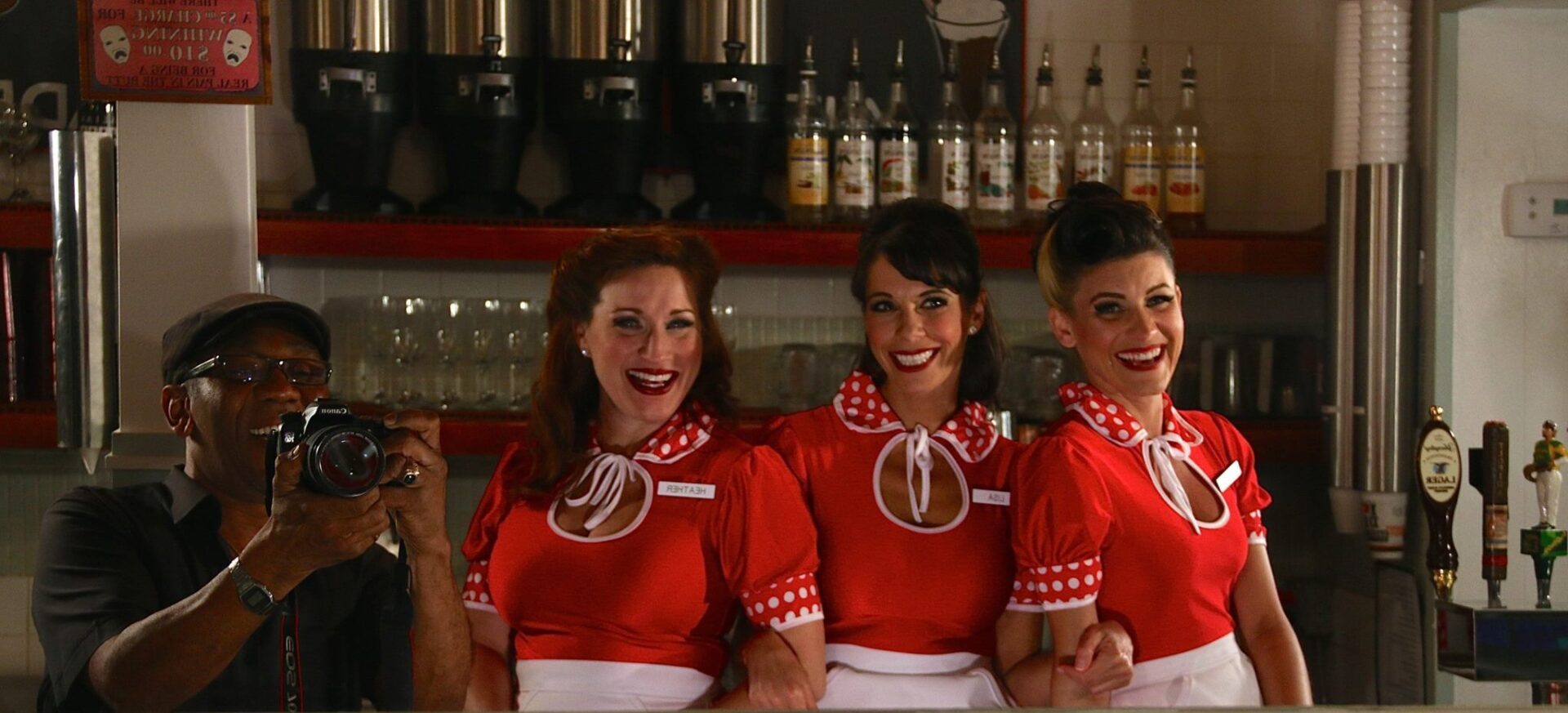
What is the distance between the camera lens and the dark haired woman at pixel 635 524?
5.76ft

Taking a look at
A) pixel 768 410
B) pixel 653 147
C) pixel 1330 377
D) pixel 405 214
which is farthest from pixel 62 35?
pixel 1330 377

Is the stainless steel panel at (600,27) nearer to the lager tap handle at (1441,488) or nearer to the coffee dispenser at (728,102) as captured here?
the coffee dispenser at (728,102)

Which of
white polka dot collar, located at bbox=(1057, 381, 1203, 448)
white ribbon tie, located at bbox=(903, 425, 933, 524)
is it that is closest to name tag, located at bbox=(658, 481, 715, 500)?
white ribbon tie, located at bbox=(903, 425, 933, 524)

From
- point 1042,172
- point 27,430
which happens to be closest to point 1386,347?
point 1042,172

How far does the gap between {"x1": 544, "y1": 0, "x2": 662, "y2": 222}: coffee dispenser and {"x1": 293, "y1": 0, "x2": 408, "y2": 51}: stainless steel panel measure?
326 mm

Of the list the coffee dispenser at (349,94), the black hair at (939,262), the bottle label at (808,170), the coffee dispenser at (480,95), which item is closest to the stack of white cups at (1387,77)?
the bottle label at (808,170)

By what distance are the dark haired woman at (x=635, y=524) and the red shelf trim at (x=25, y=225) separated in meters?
1.39

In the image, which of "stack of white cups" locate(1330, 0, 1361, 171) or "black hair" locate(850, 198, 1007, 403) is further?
"stack of white cups" locate(1330, 0, 1361, 171)

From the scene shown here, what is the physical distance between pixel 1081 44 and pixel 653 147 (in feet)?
3.31

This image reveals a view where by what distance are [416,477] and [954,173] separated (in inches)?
66.3

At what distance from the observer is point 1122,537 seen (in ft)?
5.78

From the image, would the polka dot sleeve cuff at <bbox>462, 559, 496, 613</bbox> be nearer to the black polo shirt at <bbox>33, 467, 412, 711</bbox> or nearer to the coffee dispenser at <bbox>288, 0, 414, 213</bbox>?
the black polo shirt at <bbox>33, 467, 412, 711</bbox>

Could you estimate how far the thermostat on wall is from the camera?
9.73ft

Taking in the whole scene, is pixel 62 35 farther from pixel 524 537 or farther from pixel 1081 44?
pixel 1081 44
